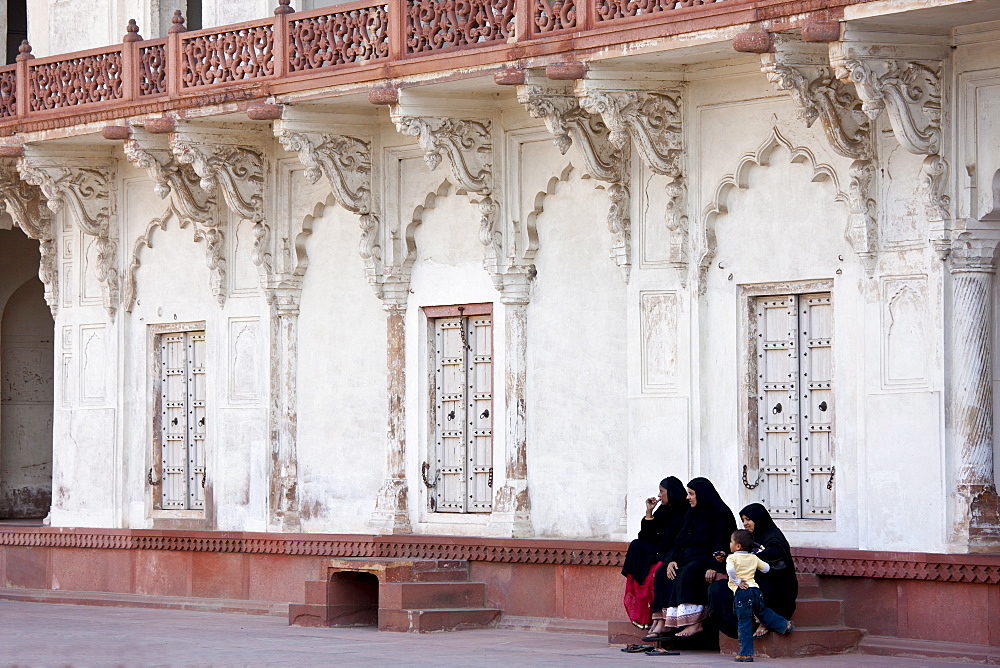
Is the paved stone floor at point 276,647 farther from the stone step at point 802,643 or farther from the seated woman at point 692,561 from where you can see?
the seated woman at point 692,561

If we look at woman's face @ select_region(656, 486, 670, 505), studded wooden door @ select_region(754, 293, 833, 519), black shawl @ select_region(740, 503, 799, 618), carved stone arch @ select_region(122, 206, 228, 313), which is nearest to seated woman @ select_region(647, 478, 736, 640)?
woman's face @ select_region(656, 486, 670, 505)

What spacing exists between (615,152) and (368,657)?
413 cm

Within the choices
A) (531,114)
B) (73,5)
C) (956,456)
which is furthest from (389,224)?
(956,456)

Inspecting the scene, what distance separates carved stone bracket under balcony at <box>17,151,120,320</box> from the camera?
17734 mm

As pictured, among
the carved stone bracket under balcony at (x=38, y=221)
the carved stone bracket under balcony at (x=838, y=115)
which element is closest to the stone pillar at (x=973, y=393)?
the carved stone bracket under balcony at (x=838, y=115)

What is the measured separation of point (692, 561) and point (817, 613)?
2.78ft

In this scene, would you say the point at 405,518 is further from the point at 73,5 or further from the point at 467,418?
the point at 73,5

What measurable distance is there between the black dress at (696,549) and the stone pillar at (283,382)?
4757 millimetres

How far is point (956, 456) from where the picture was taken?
41.3 ft

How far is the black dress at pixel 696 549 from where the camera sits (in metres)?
12.8

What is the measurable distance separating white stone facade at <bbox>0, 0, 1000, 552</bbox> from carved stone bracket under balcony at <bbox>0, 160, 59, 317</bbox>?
0.04 m

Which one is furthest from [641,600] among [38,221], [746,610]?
[38,221]

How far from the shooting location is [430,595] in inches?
586

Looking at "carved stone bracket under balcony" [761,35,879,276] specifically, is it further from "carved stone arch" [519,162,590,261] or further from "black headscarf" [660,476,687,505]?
"carved stone arch" [519,162,590,261]
